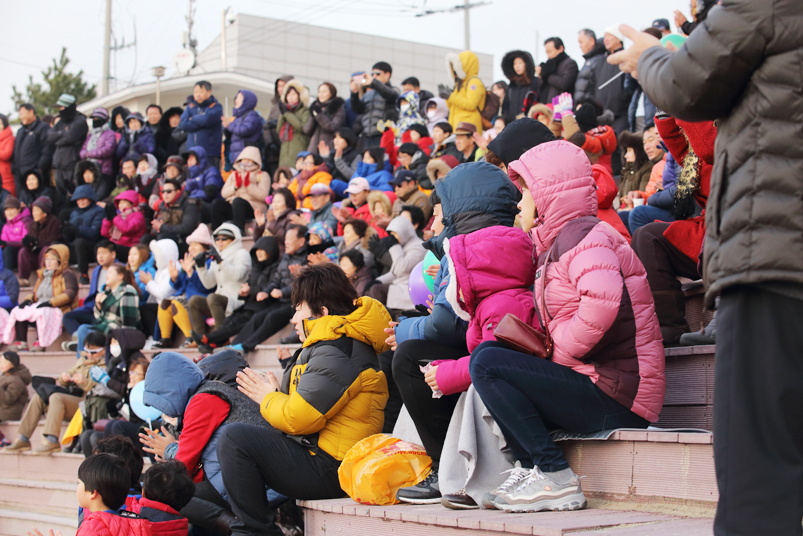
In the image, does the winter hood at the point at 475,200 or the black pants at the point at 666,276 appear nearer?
the winter hood at the point at 475,200

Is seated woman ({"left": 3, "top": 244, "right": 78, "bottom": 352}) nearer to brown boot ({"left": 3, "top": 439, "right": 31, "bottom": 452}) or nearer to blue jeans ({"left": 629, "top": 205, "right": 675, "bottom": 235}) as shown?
brown boot ({"left": 3, "top": 439, "right": 31, "bottom": 452})

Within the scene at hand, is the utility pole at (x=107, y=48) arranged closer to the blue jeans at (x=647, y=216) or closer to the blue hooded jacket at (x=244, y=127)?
the blue hooded jacket at (x=244, y=127)

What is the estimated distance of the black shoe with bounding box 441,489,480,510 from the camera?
10.6 ft

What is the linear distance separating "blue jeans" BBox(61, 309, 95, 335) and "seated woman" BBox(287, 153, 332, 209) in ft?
10.5

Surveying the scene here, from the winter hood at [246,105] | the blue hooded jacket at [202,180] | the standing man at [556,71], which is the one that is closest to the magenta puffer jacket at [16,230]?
the blue hooded jacket at [202,180]

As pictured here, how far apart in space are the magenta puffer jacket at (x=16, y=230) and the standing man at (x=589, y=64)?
29.3 ft

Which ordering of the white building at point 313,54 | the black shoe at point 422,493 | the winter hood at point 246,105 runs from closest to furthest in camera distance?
the black shoe at point 422,493, the winter hood at point 246,105, the white building at point 313,54

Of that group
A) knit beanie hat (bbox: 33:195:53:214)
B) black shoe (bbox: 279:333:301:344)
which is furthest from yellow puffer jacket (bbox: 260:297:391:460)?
knit beanie hat (bbox: 33:195:53:214)

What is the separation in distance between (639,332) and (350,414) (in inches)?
66.9

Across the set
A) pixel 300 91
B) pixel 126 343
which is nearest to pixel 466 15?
pixel 300 91

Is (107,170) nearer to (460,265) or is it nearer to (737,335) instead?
(460,265)

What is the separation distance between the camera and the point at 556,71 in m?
10.4

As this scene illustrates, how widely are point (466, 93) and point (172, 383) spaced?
295 inches

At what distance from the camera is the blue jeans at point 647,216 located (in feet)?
16.7
